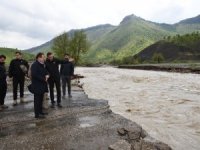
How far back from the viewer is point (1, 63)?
13078 mm

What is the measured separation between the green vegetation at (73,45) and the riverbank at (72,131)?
279 ft

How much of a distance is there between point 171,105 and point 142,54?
164 meters

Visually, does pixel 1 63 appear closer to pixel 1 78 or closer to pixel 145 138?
pixel 1 78

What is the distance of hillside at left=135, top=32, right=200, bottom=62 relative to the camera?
5355 inches

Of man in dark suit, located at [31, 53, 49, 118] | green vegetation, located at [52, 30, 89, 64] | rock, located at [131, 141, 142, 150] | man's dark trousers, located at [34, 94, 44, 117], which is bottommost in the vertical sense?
rock, located at [131, 141, 142, 150]

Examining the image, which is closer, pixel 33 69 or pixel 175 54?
pixel 33 69

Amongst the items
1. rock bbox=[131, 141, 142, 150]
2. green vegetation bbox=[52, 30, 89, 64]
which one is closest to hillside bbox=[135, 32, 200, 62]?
green vegetation bbox=[52, 30, 89, 64]

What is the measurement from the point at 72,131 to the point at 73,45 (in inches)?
3498

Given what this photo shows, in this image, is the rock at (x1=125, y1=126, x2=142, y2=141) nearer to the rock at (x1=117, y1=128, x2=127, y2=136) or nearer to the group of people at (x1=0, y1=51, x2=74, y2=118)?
the rock at (x1=117, y1=128, x2=127, y2=136)

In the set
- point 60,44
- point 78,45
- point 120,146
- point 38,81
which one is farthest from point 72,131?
point 60,44

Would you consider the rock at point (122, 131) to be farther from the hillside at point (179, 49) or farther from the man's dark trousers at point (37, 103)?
the hillside at point (179, 49)

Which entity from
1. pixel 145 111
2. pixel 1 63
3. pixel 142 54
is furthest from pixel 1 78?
pixel 142 54

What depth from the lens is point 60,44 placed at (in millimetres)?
98625

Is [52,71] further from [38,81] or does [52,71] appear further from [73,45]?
[73,45]
